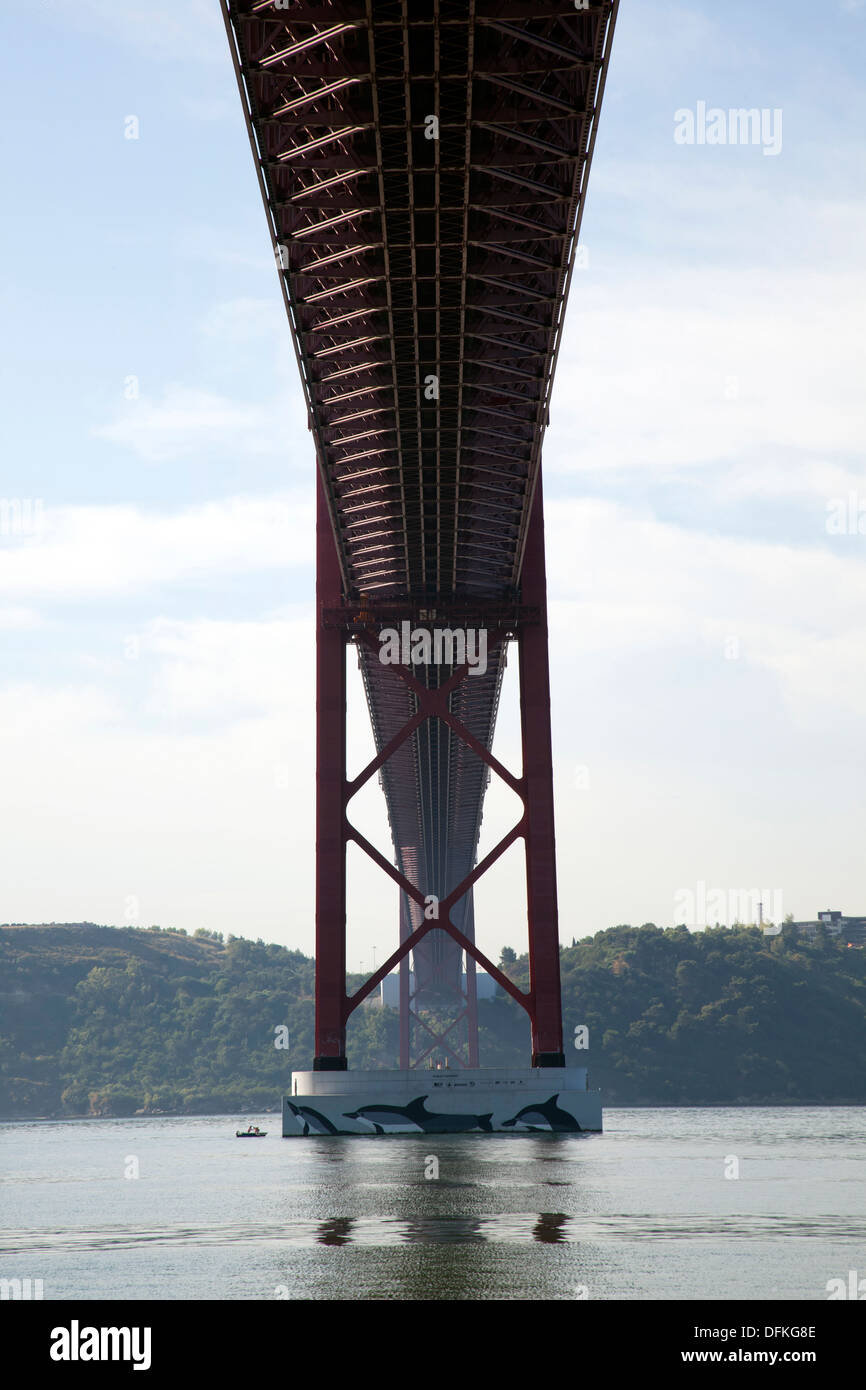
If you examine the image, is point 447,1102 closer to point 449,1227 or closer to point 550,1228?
point 449,1227

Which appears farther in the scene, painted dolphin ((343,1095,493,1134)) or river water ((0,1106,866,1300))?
painted dolphin ((343,1095,493,1134))

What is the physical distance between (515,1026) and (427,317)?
10734cm

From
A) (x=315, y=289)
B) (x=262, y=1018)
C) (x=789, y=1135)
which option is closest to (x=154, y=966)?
(x=262, y=1018)

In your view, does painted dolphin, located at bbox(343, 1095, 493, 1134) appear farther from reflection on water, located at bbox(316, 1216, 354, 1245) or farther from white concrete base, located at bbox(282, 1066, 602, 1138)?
reflection on water, located at bbox(316, 1216, 354, 1245)

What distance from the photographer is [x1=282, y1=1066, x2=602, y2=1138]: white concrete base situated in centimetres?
3528

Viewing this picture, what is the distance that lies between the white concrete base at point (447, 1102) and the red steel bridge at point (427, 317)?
3.96ft

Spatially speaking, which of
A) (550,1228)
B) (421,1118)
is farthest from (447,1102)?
(550,1228)

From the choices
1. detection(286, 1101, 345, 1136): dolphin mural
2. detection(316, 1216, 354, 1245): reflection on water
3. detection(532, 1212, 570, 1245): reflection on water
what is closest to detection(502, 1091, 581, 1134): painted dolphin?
detection(286, 1101, 345, 1136): dolphin mural

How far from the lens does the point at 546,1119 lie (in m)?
35.7

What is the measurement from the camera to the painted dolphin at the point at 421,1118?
116 feet

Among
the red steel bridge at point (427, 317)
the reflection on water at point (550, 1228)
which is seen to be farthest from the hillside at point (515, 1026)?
the reflection on water at point (550, 1228)

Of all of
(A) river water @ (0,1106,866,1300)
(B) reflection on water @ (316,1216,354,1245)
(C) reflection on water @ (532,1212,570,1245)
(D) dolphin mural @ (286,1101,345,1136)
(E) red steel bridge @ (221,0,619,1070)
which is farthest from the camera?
(D) dolphin mural @ (286,1101,345,1136)

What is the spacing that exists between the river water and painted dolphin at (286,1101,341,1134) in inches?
235
